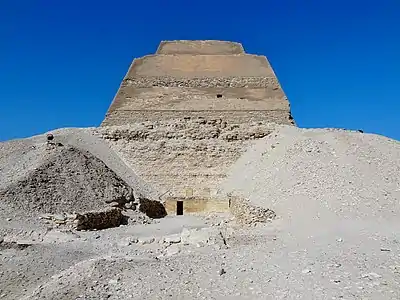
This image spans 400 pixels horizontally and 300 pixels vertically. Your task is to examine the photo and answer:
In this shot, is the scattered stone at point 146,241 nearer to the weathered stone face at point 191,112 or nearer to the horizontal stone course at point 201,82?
the weathered stone face at point 191,112

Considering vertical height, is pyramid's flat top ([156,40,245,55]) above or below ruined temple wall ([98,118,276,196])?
above

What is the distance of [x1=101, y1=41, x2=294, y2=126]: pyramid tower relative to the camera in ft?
90.0

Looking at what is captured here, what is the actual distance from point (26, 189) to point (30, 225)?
2.51 metres

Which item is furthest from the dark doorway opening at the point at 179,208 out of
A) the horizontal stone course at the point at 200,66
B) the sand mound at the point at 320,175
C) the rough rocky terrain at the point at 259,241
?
the horizontal stone course at the point at 200,66

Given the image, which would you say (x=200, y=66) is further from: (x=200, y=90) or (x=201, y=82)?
(x=200, y=90)

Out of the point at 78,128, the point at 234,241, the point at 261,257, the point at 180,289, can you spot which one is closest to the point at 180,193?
the point at 78,128

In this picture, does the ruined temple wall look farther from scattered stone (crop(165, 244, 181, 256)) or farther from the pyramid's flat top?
scattered stone (crop(165, 244, 181, 256))

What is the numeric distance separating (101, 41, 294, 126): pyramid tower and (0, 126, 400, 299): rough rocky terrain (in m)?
4.41

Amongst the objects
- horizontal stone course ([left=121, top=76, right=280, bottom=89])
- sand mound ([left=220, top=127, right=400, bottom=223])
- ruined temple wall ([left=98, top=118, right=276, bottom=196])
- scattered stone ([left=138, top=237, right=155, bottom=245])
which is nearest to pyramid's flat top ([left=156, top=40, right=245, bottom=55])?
horizontal stone course ([left=121, top=76, right=280, bottom=89])

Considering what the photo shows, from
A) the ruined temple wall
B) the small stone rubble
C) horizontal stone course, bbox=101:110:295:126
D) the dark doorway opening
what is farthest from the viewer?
horizontal stone course, bbox=101:110:295:126

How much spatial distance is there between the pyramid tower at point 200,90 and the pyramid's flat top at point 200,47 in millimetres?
1430

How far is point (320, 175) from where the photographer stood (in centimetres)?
1748

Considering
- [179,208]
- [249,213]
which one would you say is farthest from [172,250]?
[179,208]

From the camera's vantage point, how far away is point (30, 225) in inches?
564
